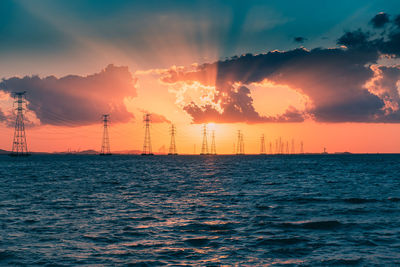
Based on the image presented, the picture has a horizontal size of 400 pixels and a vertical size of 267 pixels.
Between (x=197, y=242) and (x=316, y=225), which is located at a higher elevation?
(x=197, y=242)

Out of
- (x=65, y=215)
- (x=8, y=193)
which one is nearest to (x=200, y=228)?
(x=65, y=215)

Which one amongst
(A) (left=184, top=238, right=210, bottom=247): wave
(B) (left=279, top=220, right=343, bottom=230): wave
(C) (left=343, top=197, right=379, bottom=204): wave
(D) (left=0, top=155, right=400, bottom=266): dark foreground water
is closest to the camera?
(D) (left=0, top=155, right=400, bottom=266): dark foreground water

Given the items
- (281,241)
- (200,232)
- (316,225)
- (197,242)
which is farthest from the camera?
(316,225)

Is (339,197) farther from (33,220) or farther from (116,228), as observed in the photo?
(33,220)

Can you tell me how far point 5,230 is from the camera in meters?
24.0

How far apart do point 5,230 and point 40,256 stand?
7.93 m

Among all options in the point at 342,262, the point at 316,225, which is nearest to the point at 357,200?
the point at 316,225

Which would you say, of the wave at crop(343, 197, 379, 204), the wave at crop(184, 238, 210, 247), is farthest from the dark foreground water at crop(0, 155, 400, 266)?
the wave at crop(343, 197, 379, 204)

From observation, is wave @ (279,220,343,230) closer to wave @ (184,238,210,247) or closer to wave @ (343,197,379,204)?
wave @ (184,238,210,247)

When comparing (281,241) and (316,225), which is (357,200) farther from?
(281,241)

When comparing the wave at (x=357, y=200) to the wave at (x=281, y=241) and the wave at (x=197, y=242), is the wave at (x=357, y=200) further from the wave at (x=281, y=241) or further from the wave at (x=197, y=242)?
the wave at (x=197, y=242)

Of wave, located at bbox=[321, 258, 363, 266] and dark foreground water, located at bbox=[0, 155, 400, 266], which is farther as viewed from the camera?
dark foreground water, located at bbox=[0, 155, 400, 266]

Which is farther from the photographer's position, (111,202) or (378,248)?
(111,202)

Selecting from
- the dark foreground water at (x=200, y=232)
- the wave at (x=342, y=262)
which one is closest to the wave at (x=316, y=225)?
the dark foreground water at (x=200, y=232)
